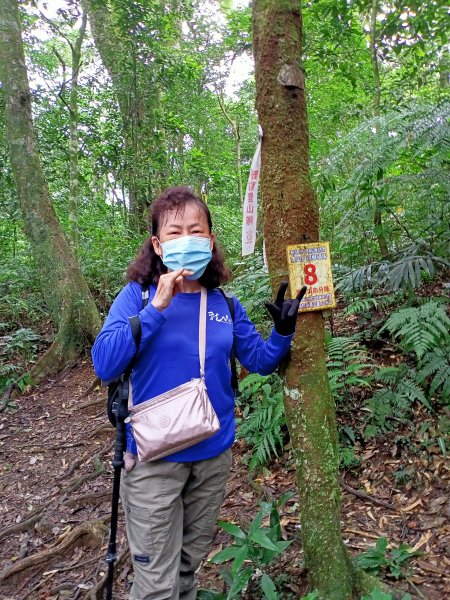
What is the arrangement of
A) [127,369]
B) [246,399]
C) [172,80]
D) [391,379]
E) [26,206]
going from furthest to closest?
[172,80], [26,206], [246,399], [391,379], [127,369]

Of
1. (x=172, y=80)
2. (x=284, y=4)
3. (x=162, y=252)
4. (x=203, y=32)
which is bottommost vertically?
(x=162, y=252)

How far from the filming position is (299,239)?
7.04 ft

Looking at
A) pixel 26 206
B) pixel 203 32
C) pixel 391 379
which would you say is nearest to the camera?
pixel 391 379

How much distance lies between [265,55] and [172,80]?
307 inches

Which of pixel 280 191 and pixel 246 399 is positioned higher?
pixel 280 191

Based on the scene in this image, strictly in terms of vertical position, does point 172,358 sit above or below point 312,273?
below

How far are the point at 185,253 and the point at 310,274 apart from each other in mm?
576

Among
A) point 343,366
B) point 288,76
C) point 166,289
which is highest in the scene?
point 288,76

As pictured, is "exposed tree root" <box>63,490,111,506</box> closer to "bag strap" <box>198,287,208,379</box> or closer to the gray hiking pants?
the gray hiking pants

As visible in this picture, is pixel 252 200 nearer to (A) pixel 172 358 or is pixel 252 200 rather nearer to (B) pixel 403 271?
(A) pixel 172 358

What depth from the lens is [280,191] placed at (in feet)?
7.11

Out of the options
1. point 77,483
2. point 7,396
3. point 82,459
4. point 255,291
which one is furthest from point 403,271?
point 7,396

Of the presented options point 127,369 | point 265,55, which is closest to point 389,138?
point 265,55

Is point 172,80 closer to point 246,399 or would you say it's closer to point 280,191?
point 246,399
